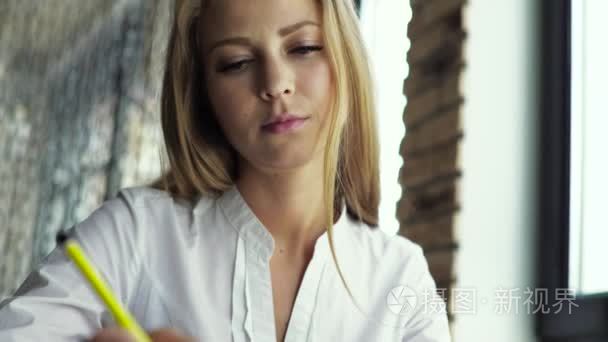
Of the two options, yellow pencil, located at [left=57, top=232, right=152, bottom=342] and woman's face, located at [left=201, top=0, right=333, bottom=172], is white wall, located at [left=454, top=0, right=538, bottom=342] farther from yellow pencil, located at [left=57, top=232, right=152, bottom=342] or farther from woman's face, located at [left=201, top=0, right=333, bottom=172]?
yellow pencil, located at [left=57, top=232, right=152, bottom=342]

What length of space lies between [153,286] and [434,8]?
1.15 meters

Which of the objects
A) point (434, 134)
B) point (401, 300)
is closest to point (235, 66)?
point (401, 300)

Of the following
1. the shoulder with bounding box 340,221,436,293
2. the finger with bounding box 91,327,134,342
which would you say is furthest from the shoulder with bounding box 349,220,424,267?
the finger with bounding box 91,327,134,342

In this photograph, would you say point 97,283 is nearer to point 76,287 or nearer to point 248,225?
point 76,287

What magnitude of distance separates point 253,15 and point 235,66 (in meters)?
0.08

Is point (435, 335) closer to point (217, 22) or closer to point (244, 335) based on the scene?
point (244, 335)

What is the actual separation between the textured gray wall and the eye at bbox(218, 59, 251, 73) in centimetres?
307

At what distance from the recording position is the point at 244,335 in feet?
3.46

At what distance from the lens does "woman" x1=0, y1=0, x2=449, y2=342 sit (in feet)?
3.48

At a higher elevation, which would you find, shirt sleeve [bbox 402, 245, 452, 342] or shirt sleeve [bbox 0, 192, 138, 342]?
shirt sleeve [bbox 0, 192, 138, 342]

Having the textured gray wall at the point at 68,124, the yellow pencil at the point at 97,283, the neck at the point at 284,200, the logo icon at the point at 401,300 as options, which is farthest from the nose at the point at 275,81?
the textured gray wall at the point at 68,124

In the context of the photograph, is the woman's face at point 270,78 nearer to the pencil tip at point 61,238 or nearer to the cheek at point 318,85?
the cheek at point 318,85

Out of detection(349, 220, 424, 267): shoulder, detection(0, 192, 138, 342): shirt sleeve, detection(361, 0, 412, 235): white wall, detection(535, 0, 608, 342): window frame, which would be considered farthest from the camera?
detection(361, 0, 412, 235): white wall

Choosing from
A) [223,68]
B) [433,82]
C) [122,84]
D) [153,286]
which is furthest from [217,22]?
[122,84]
